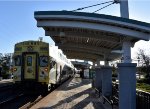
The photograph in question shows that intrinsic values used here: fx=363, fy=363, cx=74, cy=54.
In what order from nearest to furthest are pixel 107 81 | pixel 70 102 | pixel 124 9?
pixel 124 9 < pixel 70 102 < pixel 107 81

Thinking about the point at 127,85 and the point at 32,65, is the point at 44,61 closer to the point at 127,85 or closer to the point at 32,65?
the point at 32,65

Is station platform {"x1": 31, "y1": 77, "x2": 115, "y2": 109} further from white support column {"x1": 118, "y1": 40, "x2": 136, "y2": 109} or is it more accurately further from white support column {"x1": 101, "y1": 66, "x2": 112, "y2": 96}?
white support column {"x1": 118, "y1": 40, "x2": 136, "y2": 109}

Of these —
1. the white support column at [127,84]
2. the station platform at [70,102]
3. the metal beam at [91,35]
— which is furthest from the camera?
the station platform at [70,102]

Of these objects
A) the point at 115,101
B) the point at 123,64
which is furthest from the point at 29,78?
the point at 123,64

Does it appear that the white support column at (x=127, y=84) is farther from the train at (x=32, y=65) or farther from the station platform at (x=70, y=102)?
the train at (x=32, y=65)

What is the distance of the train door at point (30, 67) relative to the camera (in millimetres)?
22656

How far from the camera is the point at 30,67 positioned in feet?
74.6

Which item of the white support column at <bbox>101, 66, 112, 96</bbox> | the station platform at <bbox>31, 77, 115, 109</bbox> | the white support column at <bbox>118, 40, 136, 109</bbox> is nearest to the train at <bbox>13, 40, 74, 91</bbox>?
the station platform at <bbox>31, 77, 115, 109</bbox>

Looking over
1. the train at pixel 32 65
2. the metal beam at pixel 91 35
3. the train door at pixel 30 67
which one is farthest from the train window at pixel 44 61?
the metal beam at pixel 91 35

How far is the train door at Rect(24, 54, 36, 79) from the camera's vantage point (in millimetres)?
22656

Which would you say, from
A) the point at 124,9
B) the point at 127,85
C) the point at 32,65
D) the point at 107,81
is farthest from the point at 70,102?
the point at 124,9

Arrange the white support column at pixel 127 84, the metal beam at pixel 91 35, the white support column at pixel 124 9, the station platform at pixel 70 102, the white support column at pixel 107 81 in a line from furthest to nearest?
1. the white support column at pixel 107 81
2. the station platform at pixel 70 102
3. the metal beam at pixel 91 35
4. the white support column at pixel 124 9
5. the white support column at pixel 127 84

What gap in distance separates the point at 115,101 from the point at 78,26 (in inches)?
201

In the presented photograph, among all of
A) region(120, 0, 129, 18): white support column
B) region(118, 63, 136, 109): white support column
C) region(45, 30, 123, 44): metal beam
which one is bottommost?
region(118, 63, 136, 109): white support column
